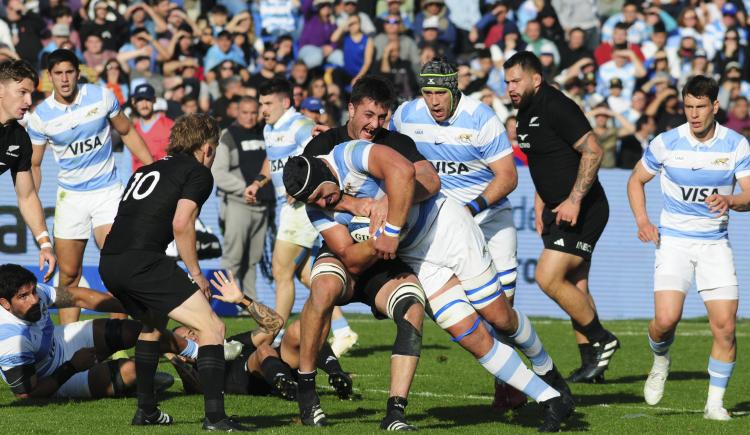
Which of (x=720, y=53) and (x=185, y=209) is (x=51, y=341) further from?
(x=720, y=53)

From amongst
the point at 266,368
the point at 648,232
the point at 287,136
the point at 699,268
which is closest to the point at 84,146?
the point at 287,136

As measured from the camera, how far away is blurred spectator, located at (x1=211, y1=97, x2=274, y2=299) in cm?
1628

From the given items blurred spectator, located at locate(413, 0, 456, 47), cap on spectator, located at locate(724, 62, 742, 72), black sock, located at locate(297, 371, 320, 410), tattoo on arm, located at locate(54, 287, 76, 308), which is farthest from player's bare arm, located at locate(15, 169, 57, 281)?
cap on spectator, located at locate(724, 62, 742, 72)

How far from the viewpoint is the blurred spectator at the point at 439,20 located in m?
23.0

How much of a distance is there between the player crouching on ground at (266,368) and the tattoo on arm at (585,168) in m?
2.70

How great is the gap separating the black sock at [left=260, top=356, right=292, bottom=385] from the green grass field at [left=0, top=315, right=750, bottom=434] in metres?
0.22

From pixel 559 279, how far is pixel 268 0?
13430 mm

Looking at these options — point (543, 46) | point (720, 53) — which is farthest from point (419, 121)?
point (720, 53)

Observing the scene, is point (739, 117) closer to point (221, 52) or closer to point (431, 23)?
point (431, 23)

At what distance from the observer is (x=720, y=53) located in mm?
24234

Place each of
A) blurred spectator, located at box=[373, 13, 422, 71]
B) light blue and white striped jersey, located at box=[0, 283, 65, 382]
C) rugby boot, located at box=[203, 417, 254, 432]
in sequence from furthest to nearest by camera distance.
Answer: blurred spectator, located at box=[373, 13, 422, 71]
light blue and white striped jersey, located at box=[0, 283, 65, 382]
rugby boot, located at box=[203, 417, 254, 432]

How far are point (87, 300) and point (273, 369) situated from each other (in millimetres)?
1635

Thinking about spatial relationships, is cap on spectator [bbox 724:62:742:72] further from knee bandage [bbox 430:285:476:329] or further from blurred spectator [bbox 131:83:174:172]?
knee bandage [bbox 430:285:476:329]

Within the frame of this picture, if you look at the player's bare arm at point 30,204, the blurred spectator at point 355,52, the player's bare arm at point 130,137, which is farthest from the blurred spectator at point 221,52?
the player's bare arm at point 30,204
